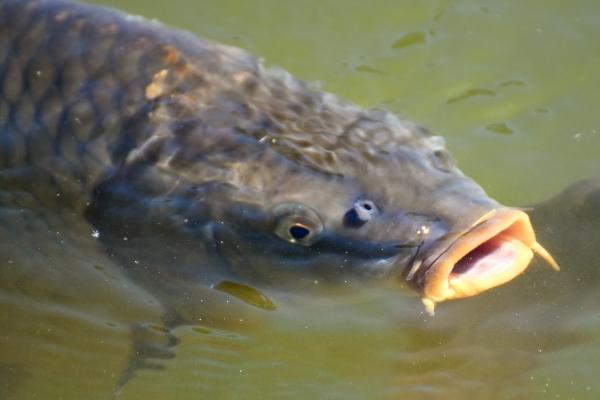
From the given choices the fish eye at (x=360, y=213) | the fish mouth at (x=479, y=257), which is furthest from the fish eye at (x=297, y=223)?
the fish mouth at (x=479, y=257)

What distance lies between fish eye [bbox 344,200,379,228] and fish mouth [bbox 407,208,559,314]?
9.8 inches

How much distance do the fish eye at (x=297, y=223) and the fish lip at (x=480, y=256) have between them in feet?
1.35

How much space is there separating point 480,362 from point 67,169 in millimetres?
1909

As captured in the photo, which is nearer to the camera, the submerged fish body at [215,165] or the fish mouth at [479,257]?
the fish mouth at [479,257]

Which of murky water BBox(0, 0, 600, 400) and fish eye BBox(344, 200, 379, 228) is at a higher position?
fish eye BBox(344, 200, 379, 228)

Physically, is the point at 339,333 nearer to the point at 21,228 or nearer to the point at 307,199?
the point at 307,199

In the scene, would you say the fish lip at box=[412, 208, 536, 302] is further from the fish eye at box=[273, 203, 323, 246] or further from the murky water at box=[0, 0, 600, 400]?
the murky water at box=[0, 0, 600, 400]

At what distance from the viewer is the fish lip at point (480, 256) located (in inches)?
102

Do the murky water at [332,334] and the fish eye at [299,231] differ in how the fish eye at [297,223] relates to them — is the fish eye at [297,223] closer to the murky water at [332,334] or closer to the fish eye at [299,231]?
the fish eye at [299,231]

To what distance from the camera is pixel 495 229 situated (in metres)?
2.59

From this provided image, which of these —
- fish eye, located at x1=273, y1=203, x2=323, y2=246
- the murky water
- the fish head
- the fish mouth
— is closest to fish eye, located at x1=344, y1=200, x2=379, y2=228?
the fish head

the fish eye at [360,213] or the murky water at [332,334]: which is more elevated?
the fish eye at [360,213]

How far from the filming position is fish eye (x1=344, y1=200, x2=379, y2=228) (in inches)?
112

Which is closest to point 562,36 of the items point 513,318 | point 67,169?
point 513,318
